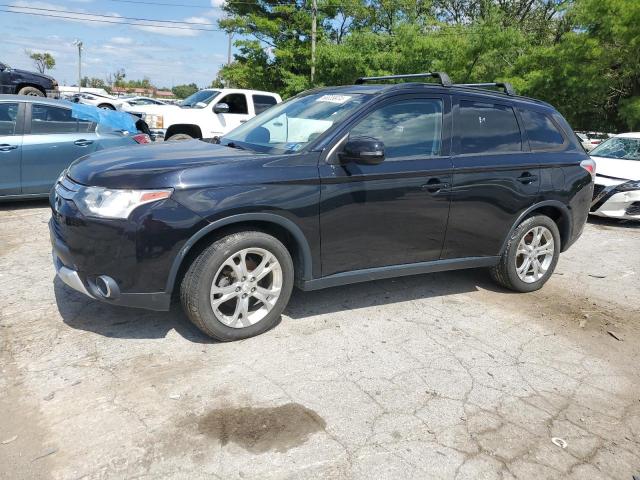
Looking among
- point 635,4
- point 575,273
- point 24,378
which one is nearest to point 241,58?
point 635,4

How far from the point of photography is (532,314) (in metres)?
4.66

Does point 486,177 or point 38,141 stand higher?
point 38,141

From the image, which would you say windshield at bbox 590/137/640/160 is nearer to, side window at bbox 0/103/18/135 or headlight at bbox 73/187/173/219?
headlight at bbox 73/187/173/219

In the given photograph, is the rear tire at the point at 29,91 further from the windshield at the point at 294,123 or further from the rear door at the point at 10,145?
the windshield at the point at 294,123

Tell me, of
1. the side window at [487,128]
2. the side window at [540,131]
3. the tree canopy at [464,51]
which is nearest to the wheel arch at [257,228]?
the side window at [487,128]

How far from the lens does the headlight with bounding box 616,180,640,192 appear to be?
28.0ft

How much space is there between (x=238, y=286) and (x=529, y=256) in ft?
9.52

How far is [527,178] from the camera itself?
15.6 feet

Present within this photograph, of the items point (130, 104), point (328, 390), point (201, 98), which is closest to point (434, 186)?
point (328, 390)

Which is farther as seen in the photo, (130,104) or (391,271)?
(130,104)

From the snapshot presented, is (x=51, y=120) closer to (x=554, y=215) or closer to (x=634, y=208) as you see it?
(x=554, y=215)

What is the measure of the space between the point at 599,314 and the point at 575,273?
1288 millimetres

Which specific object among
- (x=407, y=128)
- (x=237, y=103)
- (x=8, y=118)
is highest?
(x=237, y=103)

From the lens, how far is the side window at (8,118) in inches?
277
